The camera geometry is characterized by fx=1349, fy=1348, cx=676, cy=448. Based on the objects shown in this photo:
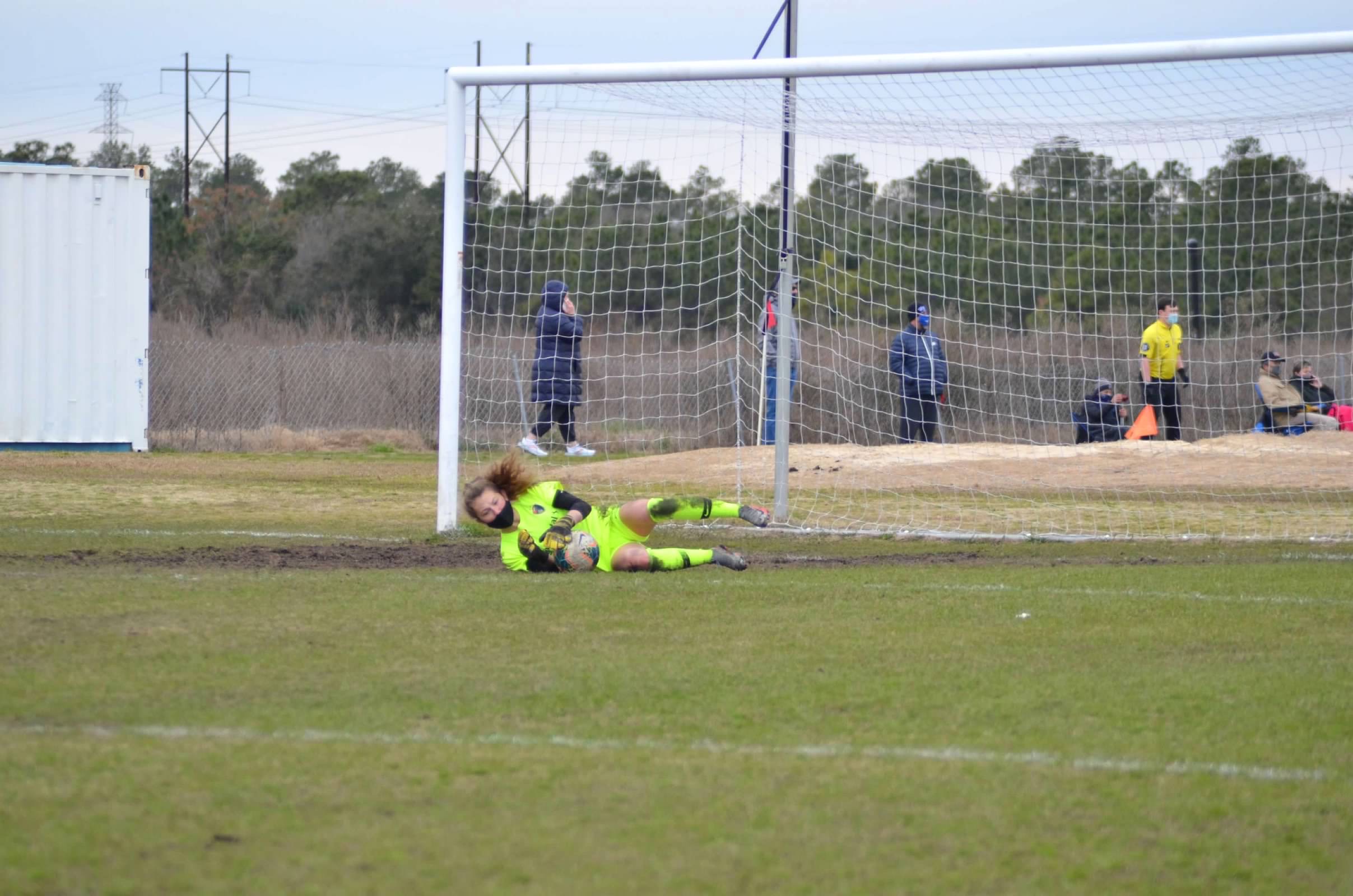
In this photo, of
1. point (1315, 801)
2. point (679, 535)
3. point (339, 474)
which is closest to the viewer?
point (1315, 801)

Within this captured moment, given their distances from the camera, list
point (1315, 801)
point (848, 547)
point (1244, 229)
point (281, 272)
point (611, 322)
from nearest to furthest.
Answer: point (1315, 801), point (848, 547), point (1244, 229), point (611, 322), point (281, 272)

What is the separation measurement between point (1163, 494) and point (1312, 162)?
3595 millimetres

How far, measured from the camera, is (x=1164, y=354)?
14.0 meters

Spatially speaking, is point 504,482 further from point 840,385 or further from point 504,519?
point 840,385

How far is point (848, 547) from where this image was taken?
→ 997cm

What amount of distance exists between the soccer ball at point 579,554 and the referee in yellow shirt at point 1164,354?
304 inches

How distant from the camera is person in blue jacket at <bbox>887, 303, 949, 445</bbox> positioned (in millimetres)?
13695

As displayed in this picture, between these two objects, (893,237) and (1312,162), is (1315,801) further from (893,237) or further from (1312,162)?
(893,237)

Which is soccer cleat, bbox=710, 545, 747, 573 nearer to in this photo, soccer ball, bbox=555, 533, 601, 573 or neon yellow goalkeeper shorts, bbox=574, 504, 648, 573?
neon yellow goalkeeper shorts, bbox=574, 504, 648, 573

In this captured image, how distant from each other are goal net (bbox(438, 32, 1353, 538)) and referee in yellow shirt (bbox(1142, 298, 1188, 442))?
58 mm

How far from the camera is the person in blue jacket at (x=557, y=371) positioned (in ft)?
40.9

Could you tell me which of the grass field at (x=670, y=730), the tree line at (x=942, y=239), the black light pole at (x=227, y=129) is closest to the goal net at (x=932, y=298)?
the tree line at (x=942, y=239)

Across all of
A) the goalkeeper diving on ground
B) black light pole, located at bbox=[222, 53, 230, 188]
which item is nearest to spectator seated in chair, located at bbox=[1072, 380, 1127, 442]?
the goalkeeper diving on ground

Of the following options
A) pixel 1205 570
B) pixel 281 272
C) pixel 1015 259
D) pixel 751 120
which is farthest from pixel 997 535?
pixel 281 272
